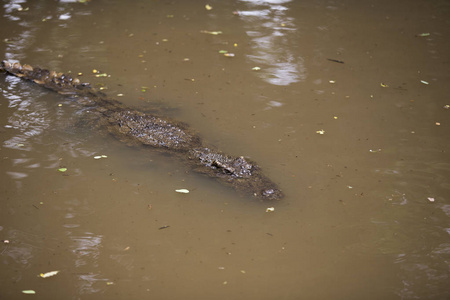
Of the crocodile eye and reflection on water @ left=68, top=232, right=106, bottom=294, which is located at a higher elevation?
the crocodile eye

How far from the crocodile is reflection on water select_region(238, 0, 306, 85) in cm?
186

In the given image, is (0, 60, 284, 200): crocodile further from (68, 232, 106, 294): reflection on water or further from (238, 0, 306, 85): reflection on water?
(238, 0, 306, 85): reflection on water

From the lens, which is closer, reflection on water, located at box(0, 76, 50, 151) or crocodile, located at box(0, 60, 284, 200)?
crocodile, located at box(0, 60, 284, 200)

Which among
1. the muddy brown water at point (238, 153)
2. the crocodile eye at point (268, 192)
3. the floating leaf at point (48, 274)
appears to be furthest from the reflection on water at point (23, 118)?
the crocodile eye at point (268, 192)

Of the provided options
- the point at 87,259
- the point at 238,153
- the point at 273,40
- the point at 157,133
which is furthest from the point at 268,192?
the point at 273,40

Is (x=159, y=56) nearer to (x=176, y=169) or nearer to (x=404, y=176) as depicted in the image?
(x=176, y=169)

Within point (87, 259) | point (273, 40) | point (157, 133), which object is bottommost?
point (87, 259)

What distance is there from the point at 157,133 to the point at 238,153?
932 millimetres

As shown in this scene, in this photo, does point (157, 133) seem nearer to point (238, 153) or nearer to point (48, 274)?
point (238, 153)

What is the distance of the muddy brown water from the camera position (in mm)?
3613

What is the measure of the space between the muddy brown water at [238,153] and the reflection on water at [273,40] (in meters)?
0.04

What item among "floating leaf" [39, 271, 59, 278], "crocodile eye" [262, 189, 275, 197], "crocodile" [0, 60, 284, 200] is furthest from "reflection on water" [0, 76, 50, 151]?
"crocodile eye" [262, 189, 275, 197]

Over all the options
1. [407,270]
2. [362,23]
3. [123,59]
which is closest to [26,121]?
[123,59]

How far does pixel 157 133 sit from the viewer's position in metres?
4.94
